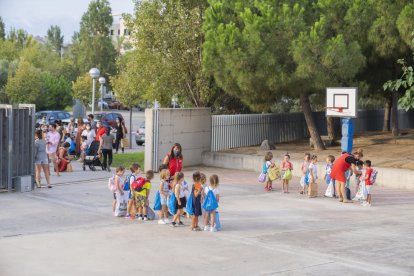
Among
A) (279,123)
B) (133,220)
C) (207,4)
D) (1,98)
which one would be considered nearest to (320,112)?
(279,123)

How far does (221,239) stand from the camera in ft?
44.8

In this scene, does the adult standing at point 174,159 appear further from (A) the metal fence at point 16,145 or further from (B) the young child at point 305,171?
(A) the metal fence at point 16,145

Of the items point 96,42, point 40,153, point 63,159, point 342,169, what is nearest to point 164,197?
point 342,169

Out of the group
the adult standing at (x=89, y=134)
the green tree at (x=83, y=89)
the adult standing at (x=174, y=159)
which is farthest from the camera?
the green tree at (x=83, y=89)

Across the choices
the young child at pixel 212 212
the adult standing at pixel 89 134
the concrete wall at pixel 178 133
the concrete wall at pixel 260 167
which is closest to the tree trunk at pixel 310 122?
Result: the concrete wall at pixel 260 167

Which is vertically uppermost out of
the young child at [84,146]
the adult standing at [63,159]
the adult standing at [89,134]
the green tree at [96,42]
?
the green tree at [96,42]

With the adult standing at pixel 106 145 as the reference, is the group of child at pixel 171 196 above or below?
below

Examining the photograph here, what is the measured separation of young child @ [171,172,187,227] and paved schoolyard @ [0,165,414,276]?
13.8 inches

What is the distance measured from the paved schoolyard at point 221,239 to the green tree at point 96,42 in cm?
6826

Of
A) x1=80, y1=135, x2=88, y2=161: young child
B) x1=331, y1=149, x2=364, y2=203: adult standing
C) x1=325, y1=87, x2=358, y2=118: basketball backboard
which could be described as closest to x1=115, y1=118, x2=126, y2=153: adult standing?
x1=80, y1=135, x2=88, y2=161: young child

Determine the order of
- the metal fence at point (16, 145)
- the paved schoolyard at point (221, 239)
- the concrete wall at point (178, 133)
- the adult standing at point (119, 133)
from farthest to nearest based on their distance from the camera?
the adult standing at point (119, 133), the concrete wall at point (178, 133), the metal fence at point (16, 145), the paved schoolyard at point (221, 239)

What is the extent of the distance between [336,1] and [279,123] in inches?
300

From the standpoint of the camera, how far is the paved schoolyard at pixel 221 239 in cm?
1137

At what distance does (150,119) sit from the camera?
80.7ft
